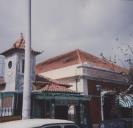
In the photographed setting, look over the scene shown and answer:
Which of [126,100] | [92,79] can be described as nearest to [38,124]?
[126,100]

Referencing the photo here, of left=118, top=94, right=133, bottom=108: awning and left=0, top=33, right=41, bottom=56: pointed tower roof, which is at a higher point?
left=0, top=33, right=41, bottom=56: pointed tower roof

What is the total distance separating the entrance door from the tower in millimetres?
3461

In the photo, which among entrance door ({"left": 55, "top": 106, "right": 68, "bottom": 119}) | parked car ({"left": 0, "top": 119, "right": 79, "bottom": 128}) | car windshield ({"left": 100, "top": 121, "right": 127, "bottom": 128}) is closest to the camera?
parked car ({"left": 0, "top": 119, "right": 79, "bottom": 128})

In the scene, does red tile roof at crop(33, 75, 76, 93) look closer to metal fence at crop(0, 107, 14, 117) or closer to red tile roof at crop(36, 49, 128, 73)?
metal fence at crop(0, 107, 14, 117)

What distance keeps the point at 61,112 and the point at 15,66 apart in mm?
5276

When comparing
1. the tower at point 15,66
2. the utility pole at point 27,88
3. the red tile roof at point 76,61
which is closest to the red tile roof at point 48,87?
the tower at point 15,66

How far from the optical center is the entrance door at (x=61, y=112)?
79.9ft

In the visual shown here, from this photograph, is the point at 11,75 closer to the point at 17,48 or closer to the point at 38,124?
the point at 17,48

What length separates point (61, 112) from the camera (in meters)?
24.8

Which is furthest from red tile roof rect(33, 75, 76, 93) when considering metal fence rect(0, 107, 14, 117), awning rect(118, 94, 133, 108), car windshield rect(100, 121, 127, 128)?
car windshield rect(100, 121, 127, 128)

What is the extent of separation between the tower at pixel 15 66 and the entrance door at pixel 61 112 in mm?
3461

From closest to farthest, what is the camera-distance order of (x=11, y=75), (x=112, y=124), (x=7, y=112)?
(x=112, y=124), (x=7, y=112), (x=11, y=75)

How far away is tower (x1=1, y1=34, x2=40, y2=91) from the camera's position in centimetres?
2248

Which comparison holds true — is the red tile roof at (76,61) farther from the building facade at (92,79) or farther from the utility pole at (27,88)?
the utility pole at (27,88)
